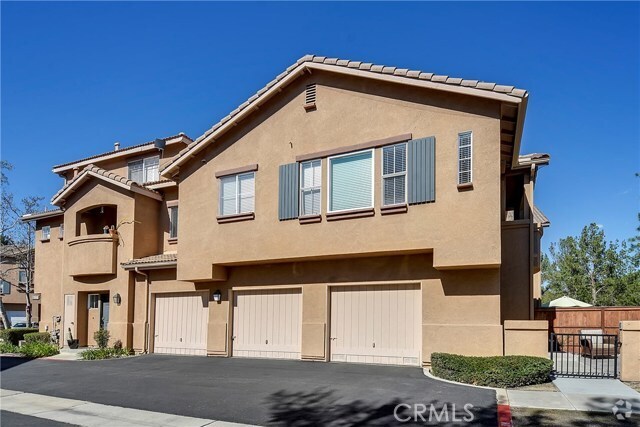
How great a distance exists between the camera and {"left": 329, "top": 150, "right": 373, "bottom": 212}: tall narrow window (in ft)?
48.0

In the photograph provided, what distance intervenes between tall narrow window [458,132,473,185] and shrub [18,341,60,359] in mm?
17058

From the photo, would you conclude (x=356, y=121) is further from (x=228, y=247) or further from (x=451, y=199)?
(x=228, y=247)

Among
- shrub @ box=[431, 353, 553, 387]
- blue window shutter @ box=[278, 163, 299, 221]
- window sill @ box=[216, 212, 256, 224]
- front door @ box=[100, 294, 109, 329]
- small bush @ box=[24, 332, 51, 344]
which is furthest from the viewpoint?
small bush @ box=[24, 332, 51, 344]

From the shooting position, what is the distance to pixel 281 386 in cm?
1205

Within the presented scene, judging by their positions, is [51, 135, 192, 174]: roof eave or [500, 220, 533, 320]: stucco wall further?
[51, 135, 192, 174]: roof eave

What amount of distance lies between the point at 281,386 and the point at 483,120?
8.10m

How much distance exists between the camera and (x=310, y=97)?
1591cm

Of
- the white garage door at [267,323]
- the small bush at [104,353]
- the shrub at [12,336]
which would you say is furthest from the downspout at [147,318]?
the shrub at [12,336]

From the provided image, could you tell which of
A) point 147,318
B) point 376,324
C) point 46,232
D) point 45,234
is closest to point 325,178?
point 376,324

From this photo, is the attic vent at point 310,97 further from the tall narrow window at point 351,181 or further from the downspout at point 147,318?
the downspout at point 147,318

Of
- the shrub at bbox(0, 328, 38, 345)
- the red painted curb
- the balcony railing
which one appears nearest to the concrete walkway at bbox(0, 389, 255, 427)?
the red painted curb

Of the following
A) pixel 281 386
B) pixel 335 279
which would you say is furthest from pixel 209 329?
pixel 281 386

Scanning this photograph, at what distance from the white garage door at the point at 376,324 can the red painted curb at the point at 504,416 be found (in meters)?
4.74

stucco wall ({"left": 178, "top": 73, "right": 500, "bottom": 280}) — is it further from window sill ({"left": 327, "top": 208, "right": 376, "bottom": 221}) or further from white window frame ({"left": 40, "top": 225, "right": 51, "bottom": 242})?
white window frame ({"left": 40, "top": 225, "right": 51, "bottom": 242})
